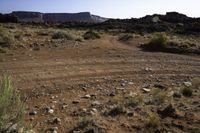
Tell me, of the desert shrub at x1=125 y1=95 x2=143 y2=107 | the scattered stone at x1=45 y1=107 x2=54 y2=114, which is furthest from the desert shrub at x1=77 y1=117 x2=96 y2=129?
the desert shrub at x1=125 y1=95 x2=143 y2=107

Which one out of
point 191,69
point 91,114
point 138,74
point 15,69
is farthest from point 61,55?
point 91,114

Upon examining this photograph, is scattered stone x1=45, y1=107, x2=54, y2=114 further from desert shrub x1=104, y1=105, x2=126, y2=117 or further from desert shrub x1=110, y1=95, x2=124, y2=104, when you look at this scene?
desert shrub x1=110, y1=95, x2=124, y2=104

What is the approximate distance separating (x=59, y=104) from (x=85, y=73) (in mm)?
3323

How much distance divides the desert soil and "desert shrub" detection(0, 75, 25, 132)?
0.97m

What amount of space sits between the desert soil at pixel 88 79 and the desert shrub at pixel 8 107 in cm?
97

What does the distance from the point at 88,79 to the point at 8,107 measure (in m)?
5.07

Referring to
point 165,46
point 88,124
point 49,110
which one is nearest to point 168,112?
point 88,124

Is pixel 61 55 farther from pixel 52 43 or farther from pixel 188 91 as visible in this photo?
pixel 188 91

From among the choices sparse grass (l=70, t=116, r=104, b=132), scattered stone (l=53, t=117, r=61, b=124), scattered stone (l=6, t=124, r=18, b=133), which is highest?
scattered stone (l=6, t=124, r=18, b=133)

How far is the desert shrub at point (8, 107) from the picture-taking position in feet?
17.7

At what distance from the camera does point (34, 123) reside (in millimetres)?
6777

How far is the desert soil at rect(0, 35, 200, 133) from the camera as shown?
689 centimetres

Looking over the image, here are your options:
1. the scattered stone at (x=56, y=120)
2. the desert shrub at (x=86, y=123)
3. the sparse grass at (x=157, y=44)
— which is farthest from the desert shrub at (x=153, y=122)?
the sparse grass at (x=157, y=44)

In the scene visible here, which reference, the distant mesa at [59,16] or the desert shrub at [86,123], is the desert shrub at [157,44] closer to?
the desert shrub at [86,123]
